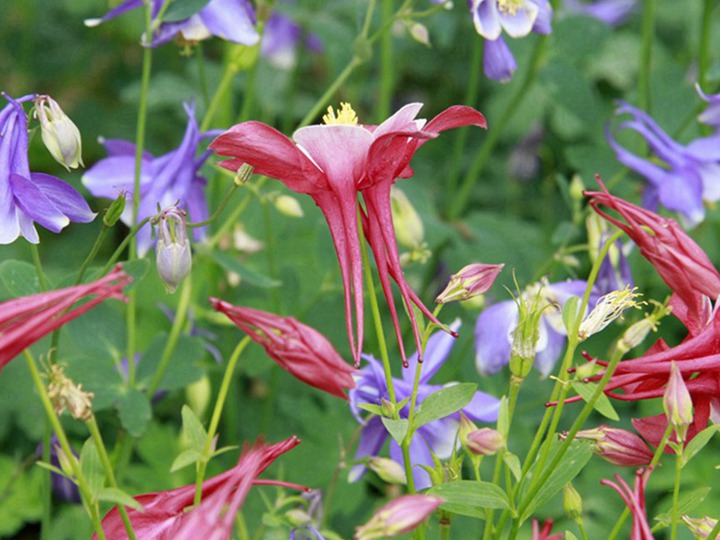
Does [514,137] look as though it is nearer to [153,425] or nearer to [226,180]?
[226,180]

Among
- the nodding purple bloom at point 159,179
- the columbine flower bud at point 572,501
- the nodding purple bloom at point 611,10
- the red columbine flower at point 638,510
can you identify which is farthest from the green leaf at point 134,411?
the nodding purple bloom at point 611,10

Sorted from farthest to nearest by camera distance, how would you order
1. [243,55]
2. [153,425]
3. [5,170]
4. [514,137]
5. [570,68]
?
[514,137] < [570,68] < [153,425] < [243,55] < [5,170]

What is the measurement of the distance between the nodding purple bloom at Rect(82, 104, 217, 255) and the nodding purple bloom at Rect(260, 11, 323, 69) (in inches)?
45.2

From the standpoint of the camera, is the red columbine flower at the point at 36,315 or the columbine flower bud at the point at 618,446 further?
the columbine flower bud at the point at 618,446

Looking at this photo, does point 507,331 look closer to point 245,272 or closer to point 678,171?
point 245,272

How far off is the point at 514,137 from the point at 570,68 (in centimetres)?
64

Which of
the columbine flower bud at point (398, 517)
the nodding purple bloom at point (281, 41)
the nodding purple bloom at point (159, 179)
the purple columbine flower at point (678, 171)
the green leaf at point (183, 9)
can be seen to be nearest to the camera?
the columbine flower bud at point (398, 517)

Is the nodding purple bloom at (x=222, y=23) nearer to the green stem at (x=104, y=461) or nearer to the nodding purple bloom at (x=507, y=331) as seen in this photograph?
the nodding purple bloom at (x=507, y=331)

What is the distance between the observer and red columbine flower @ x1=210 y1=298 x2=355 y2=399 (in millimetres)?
733

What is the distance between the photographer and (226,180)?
Result: 184 centimetres

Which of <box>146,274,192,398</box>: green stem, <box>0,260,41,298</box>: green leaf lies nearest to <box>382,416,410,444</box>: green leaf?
<box>0,260,41,298</box>: green leaf

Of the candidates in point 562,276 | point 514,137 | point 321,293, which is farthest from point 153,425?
point 514,137

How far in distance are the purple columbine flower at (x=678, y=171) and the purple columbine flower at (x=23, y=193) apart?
89cm

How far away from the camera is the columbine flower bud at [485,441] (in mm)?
778
